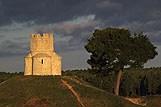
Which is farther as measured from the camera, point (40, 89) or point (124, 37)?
point (124, 37)

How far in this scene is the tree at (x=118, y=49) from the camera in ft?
233

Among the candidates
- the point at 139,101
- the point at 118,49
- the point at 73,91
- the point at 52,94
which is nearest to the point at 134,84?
Answer: the point at 118,49

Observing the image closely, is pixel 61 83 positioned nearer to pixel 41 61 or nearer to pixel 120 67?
pixel 41 61

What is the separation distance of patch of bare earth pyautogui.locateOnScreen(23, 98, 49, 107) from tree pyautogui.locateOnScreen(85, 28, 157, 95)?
19388mm

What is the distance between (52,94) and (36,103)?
3996mm

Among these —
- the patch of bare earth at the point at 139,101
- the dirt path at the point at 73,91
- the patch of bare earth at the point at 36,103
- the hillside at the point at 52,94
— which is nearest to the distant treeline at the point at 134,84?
the patch of bare earth at the point at 139,101

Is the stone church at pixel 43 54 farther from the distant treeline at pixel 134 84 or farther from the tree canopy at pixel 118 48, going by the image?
the distant treeline at pixel 134 84

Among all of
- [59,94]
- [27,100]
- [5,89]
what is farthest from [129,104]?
[5,89]

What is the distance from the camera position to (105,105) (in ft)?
183

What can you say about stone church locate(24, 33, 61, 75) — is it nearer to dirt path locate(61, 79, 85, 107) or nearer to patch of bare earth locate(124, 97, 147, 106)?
dirt path locate(61, 79, 85, 107)

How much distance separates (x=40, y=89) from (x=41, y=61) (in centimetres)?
783

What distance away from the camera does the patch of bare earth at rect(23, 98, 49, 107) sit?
5451 cm

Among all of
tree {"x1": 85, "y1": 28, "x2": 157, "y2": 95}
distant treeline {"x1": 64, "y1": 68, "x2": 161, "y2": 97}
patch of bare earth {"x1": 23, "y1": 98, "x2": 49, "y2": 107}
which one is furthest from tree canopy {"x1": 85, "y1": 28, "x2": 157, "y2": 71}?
distant treeline {"x1": 64, "y1": 68, "x2": 161, "y2": 97}

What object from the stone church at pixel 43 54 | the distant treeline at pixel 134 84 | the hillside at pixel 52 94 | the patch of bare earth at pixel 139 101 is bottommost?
the patch of bare earth at pixel 139 101
